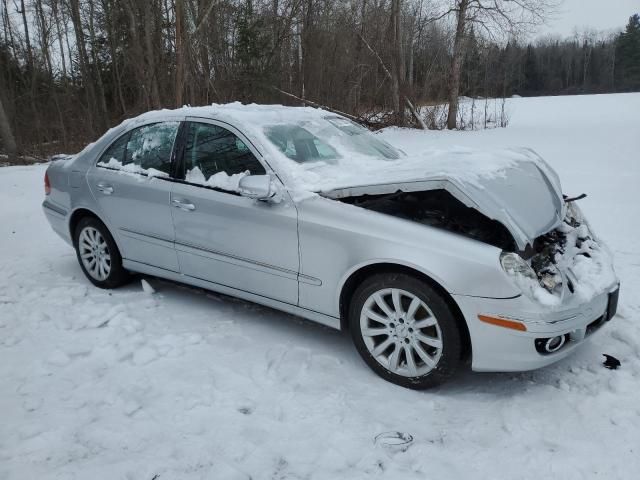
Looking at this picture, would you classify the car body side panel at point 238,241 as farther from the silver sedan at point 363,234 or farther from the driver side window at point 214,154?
the driver side window at point 214,154

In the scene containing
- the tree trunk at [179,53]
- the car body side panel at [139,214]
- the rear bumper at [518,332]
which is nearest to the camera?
the rear bumper at [518,332]

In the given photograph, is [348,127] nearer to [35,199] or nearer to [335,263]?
[335,263]

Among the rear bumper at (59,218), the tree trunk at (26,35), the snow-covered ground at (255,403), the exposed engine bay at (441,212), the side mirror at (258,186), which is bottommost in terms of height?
the snow-covered ground at (255,403)

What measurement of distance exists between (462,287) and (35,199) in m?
8.22

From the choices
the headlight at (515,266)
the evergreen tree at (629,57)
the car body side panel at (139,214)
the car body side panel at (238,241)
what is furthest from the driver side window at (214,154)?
the evergreen tree at (629,57)

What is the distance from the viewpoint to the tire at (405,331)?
2812 millimetres

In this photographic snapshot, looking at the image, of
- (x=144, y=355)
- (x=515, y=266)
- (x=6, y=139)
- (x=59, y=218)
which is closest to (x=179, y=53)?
(x=6, y=139)

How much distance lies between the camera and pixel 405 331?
2.95 meters

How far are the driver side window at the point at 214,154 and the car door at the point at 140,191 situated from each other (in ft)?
0.69

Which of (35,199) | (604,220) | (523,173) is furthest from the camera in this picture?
(35,199)

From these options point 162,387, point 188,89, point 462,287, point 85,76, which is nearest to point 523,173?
point 462,287

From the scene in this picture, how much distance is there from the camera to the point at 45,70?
23.7m

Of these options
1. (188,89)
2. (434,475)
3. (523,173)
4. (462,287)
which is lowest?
(434,475)

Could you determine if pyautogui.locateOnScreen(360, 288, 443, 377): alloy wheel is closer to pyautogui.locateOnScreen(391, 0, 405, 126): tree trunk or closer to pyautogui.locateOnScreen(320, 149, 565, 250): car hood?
pyautogui.locateOnScreen(320, 149, 565, 250): car hood
